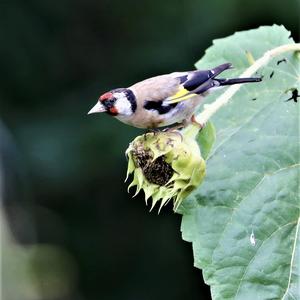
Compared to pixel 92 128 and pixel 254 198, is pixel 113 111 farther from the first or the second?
pixel 92 128

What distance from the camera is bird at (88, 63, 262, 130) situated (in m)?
2.34

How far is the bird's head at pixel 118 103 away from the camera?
95.4 inches

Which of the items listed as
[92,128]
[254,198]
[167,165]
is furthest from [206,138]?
[92,128]

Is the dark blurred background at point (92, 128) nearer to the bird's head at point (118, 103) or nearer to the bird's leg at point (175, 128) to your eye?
the bird's head at point (118, 103)

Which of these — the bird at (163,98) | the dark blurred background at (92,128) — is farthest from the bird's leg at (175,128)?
the dark blurred background at (92,128)

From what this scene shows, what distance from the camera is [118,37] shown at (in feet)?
19.9

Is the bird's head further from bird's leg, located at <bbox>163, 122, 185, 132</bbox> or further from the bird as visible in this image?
bird's leg, located at <bbox>163, 122, 185, 132</bbox>

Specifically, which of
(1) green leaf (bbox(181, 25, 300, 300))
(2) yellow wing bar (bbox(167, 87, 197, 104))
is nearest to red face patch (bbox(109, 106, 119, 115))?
(2) yellow wing bar (bbox(167, 87, 197, 104))

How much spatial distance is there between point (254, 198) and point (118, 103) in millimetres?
550

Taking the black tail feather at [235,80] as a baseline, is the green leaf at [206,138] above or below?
below

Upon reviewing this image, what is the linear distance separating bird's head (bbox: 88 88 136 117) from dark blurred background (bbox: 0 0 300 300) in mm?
2815

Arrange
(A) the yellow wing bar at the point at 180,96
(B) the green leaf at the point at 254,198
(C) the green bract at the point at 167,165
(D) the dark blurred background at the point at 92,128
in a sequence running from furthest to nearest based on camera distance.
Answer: (D) the dark blurred background at the point at 92,128
(A) the yellow wing bar at the point at 180,96
(B) the green leaf at the point at 254,198
(C) the green bract at the point at 167,165

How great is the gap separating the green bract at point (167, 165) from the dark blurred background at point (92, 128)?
10.5 feet

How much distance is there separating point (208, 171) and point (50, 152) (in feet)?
11.6
